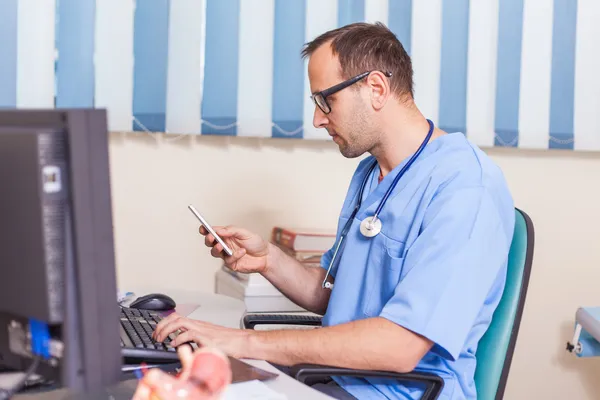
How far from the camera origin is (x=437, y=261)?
1.29 metres

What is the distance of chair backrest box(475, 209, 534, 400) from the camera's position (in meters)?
1.36

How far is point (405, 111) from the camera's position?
5.14ft

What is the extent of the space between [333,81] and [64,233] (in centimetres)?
90

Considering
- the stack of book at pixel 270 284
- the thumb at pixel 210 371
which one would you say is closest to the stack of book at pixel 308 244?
the stack of book at pixel 270 284

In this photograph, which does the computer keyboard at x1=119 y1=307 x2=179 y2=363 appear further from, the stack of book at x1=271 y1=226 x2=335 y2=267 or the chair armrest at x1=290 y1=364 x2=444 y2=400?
the stack of book at x1=271 y1=226 x2=335 y2=267

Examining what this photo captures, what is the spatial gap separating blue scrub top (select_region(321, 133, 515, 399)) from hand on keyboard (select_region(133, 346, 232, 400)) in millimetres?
547

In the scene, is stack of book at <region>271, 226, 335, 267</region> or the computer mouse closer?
the computer mouse

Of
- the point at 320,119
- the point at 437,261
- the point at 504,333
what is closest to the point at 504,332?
the point at 504,333

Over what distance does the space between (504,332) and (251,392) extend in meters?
0.53

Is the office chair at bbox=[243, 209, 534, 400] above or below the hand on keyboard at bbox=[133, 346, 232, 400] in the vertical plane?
below

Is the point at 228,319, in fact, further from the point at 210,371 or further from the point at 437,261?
the point at 210,371

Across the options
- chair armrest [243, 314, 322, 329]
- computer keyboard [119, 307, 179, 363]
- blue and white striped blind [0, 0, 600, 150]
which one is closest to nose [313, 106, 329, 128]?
chair armrest [243, 314, 322, 329]

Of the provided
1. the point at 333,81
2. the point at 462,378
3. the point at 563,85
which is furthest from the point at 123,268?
the point at 563,85

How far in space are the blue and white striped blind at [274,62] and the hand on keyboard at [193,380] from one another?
4.88ft
